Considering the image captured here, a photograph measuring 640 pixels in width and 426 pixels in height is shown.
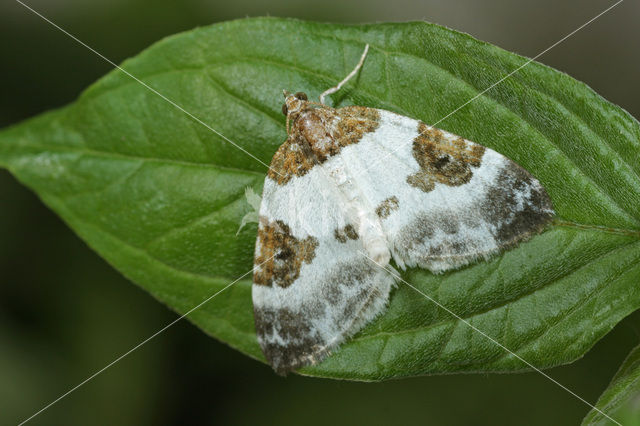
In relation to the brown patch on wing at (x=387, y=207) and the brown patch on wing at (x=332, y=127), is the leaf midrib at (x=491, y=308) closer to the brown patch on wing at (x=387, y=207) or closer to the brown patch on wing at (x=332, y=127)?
the brown patch on wing at (x=387, y=207)

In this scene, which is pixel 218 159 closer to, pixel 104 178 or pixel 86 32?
pixel 104 178

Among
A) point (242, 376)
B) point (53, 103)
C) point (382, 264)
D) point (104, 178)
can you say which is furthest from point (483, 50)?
point (53, 103)

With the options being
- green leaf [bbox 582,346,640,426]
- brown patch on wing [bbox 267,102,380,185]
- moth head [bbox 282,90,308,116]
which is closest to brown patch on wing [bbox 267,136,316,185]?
brown patch on wing [bbox 267,102,380,185]

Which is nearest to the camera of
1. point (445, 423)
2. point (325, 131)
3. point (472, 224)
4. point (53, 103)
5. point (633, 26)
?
point (472, 224)

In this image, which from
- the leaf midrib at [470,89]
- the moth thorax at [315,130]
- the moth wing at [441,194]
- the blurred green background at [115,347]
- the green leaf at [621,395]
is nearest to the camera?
the green leaf at [621,395]

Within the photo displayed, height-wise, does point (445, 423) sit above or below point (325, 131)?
below

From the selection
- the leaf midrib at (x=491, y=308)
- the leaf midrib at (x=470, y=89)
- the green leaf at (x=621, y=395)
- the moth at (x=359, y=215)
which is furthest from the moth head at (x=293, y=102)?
the green leaf at (x=621, y=395)

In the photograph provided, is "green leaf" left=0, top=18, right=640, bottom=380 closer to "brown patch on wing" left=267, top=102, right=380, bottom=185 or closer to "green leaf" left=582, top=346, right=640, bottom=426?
"brown patch on wing" left=267, top=102, right=380, bottom=185
